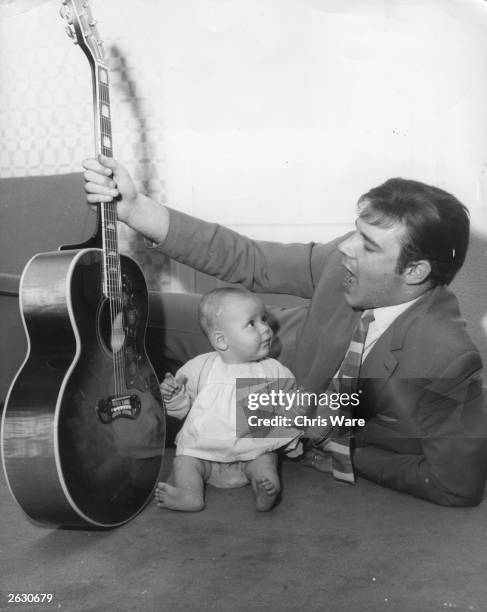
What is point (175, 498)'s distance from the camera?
1199 mm

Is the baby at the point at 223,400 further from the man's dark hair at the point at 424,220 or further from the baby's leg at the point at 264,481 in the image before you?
the man's dark hair at the point at 424,220

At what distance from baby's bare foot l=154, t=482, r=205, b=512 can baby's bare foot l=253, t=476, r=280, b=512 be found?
11 centimetres

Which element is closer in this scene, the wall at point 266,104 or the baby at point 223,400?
the baby at point 223,400

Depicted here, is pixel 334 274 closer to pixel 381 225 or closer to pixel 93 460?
pixel 381 225

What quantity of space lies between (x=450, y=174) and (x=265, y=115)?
524 millimetres

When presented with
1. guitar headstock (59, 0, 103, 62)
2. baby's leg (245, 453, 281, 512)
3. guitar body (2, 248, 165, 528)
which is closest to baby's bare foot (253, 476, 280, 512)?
baby's leg (245, 453, 281, 512)

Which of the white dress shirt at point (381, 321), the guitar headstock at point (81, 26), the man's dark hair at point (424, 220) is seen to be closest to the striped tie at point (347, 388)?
the white dress shirt at point (381, 321)

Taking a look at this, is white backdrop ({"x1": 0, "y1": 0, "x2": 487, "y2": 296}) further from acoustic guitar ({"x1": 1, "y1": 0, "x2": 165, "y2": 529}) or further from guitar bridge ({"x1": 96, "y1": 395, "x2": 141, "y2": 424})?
guitar bridge ({"x1": 96, "y1": 395, "x2": 141, "y2": 424})

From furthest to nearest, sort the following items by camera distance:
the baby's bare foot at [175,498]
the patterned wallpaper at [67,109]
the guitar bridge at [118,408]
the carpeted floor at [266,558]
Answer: the patterned wallpaper at [67,109], the baby's bare foot at [175,498], the guitar bridge at [118,408], the carpeted floor at [266,558]

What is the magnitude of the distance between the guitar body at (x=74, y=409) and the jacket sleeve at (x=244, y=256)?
0.25 meters

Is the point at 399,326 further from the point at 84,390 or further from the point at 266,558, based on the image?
the point at 84,390

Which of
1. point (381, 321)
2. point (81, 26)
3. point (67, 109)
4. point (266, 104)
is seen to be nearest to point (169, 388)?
point (381, 321)

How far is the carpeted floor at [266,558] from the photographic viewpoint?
0.92m

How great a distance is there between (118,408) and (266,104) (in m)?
0.97
